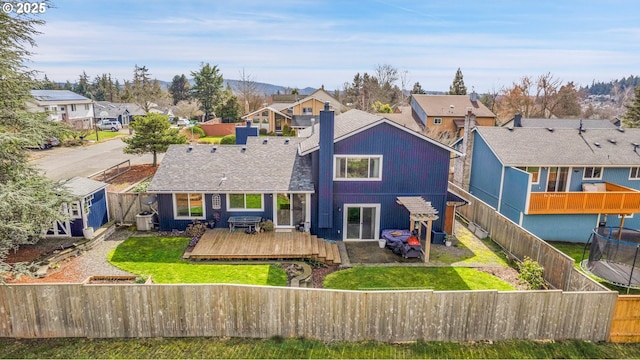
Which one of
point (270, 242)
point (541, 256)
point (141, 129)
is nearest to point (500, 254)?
point (541, 256)

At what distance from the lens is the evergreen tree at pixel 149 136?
28.5m

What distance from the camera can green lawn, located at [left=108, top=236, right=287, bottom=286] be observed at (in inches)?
542

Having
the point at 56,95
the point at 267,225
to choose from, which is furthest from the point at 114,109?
the point at 267,225

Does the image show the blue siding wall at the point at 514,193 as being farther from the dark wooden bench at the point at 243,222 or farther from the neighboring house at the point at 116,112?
the neighboring house at the point at 116,112

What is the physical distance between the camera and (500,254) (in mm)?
16922

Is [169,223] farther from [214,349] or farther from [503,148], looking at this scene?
[503,148]

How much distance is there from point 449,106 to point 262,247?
37.8 meters

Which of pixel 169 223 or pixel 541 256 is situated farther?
pixel 169 223

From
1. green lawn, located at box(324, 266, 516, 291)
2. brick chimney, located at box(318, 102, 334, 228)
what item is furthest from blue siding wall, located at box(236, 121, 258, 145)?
green lawn, located at box(324, 266, 516, 291)

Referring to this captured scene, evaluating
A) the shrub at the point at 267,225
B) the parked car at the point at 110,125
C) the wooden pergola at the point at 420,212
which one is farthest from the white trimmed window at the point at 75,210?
the parked car at the point at 110,125

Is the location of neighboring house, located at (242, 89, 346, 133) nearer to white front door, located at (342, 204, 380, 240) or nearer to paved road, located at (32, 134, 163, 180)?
paved road, located at (32, 134, 163, 180)

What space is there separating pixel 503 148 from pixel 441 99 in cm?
2947

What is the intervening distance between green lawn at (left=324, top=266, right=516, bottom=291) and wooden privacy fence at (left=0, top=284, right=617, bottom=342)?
3.19 meters

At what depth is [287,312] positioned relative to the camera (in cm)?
1017
